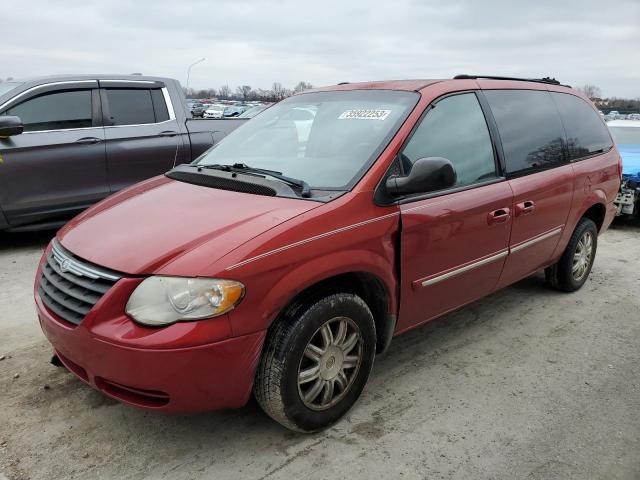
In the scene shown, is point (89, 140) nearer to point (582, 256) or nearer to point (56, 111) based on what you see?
point (56, 111)

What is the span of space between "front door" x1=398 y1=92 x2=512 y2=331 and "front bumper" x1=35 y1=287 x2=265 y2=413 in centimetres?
107

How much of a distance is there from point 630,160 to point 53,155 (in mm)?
7693

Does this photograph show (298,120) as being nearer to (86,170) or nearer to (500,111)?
(500,111)

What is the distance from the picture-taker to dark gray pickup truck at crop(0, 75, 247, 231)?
5496 millimetres

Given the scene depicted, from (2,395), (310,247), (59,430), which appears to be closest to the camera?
(310,247)

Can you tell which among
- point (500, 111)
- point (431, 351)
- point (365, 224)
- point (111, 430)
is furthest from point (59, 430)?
point (500, 111)

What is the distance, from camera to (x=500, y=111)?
3.73 meters

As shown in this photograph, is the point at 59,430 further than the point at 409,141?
No

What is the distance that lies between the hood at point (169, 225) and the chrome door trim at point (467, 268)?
3.04 ft

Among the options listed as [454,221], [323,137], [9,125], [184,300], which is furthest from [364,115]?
[9,125]

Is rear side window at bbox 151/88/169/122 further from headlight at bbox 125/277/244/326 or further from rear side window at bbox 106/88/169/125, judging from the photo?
headlight at bbox 125/277/244/326

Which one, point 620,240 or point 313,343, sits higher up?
point 313,343

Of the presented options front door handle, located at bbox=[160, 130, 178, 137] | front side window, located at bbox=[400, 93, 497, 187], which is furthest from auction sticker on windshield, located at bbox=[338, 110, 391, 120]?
front door handle, located at bbox=[160, 130, 178, 137]

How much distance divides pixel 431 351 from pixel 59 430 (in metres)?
2.25
